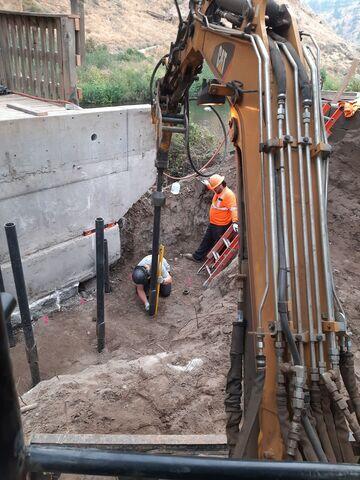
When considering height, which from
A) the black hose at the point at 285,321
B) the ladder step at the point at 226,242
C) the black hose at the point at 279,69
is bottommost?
the ladder step at the point at 226,242

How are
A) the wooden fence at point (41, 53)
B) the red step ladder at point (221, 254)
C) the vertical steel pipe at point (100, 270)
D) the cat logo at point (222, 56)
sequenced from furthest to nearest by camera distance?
the red step ladder at point (221, 254) < the wooden fence at point (41, 53) < the vertical steel pipe at point (100, 270) < the cat logo at point (222, 56)

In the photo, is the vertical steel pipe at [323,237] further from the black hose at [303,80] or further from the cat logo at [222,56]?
the cat logo at [222,56]

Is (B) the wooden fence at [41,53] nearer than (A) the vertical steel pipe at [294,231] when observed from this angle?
No

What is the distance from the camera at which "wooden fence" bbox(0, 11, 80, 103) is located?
6.95 meters

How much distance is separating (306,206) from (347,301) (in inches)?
143

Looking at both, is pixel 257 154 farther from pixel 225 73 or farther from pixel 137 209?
→ pixel 137 209

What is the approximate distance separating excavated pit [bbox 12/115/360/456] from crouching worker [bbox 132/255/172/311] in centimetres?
21

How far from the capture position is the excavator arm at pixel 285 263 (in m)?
2.06

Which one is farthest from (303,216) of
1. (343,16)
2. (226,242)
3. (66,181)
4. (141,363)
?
(343,16)

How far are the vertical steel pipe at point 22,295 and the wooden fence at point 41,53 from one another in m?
3.22

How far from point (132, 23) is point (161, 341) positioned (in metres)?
36.5

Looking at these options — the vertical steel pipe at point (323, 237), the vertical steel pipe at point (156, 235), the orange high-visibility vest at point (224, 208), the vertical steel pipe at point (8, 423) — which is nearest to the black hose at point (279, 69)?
the vertical steel pipe at point (323, 237)

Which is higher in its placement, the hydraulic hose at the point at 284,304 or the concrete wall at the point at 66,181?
the hydraulic hose at the point at 284,304

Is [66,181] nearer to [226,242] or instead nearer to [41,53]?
[41,53]
